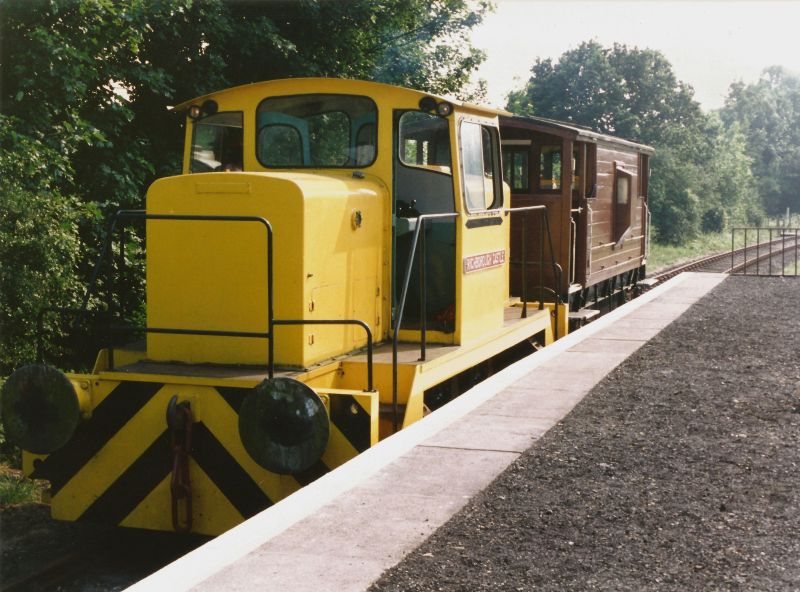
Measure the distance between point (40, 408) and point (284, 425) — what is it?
149 centimetres

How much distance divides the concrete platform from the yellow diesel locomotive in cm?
29

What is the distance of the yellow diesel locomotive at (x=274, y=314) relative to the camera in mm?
5555

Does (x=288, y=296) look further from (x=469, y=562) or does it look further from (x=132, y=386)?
(x=469, y=562)


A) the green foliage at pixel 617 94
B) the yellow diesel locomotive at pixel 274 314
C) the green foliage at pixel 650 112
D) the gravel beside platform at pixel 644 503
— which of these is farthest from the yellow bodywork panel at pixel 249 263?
the green foliage at pixel 617 94

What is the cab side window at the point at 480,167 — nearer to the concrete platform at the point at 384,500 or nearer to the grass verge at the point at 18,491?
the concrete platform at the point at 384,500

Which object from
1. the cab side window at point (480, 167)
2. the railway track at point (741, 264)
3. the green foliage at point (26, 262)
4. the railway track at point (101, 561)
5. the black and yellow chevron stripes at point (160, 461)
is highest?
the cab side window at point (480, 167)

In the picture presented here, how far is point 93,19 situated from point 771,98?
104684 mm

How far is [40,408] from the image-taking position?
557 cm

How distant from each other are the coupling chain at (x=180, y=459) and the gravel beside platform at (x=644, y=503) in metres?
1.75

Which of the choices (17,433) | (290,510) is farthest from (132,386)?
(290,510)

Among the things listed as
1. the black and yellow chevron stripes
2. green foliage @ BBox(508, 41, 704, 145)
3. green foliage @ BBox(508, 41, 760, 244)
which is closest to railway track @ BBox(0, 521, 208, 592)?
the black and yellow chevron stripes

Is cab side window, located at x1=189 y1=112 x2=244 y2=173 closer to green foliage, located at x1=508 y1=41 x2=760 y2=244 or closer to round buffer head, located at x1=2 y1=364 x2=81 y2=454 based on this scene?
round buffer head, located at x1=2 y1=364 x2=81 y2=454

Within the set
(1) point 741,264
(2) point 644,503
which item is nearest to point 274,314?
(2) point 644,503

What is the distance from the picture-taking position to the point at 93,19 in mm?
10852
